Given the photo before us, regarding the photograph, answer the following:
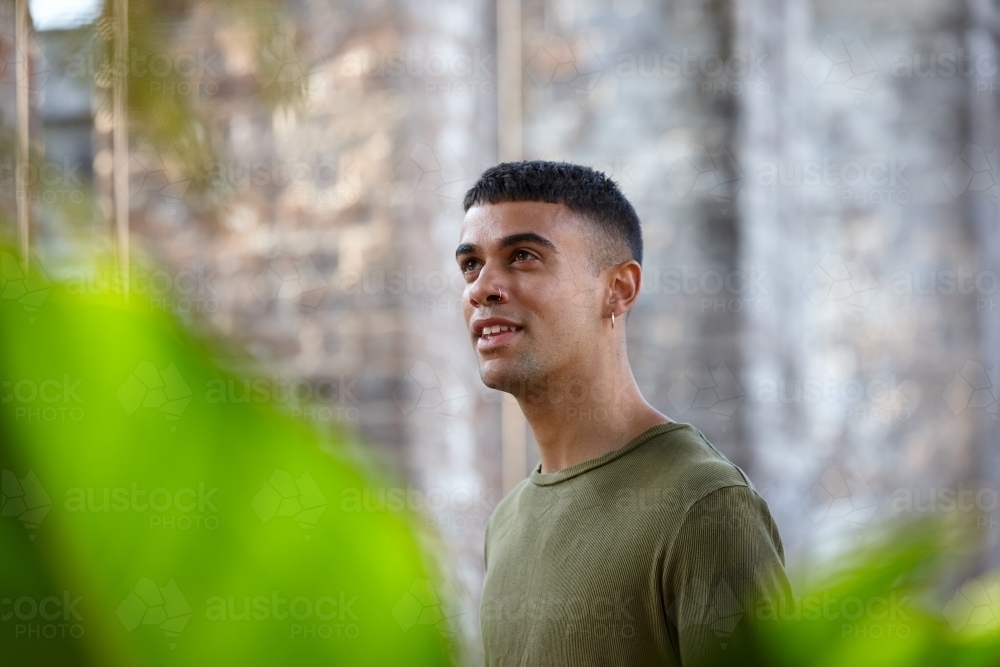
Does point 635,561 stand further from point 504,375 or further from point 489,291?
point 489,291

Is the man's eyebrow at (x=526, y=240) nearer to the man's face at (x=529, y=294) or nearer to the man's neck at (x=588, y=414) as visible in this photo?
the man's face at (x=529, y=294)

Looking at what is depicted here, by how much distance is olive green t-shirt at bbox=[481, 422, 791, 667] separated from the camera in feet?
4.05

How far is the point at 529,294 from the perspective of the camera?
1.52m

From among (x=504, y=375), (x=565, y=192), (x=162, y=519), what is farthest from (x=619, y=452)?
(x=162, y=519)

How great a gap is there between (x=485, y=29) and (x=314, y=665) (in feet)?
11.8

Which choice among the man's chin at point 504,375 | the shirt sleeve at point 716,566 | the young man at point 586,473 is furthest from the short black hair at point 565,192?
the shirt sleeve at point 716,566

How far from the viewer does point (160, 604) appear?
25 cm

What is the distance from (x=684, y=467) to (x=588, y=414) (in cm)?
22

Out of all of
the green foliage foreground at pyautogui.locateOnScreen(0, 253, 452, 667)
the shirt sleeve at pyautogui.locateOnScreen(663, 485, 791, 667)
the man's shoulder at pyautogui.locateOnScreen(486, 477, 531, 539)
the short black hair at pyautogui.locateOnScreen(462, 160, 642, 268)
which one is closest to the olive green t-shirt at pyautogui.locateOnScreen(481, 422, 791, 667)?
the shirt sleeve at pyautogui.locateOnScreen(663, 485, 791, 667)

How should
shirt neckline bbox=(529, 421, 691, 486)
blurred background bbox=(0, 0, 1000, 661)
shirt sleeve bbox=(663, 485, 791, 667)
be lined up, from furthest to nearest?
1. blurred background bbox=(0, 0, 1000, 661)
2. shirt neckline bbox=(529, 421, 691, 486)
3. shirt sleeve bbox=(663, 485, 791, 667)

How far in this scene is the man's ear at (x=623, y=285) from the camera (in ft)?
5.31

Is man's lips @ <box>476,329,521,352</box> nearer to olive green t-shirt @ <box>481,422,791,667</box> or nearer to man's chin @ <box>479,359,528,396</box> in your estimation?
man's chin @ <box>479,359,528,396</box>

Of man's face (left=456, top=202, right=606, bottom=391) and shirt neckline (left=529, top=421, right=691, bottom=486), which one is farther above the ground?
man's face (left=456, top=202, right=606, bottom=391)

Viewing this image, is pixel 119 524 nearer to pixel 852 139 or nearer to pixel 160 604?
pixel 160 604
